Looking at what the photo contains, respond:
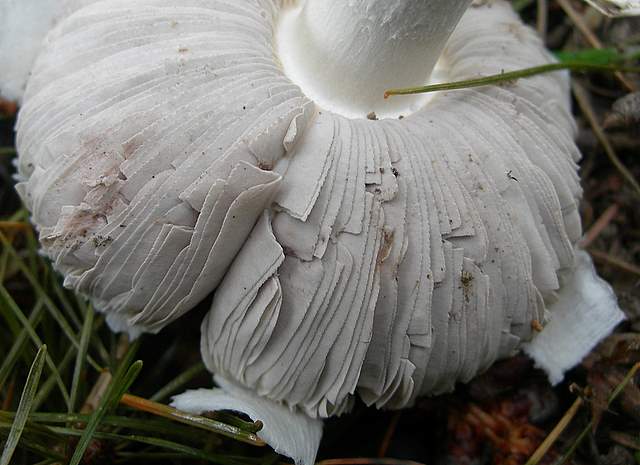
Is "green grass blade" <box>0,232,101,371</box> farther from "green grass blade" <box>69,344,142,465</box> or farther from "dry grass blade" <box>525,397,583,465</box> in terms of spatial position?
"dry grass blade" <box>525,397,583,465</box>

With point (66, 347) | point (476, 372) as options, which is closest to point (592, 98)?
point (476, 372)

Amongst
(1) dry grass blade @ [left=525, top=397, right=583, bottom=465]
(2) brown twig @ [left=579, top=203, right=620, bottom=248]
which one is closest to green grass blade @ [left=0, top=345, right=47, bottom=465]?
(1) dry grass blade @ [left=525, top=397, right=583, bottom=465]

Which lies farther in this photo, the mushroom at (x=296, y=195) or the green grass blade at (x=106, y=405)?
the green grass blade at (x=106, y=405)

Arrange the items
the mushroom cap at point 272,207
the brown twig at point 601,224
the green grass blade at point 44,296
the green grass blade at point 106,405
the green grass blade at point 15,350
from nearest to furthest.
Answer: the mushroom cap at point 272,207
the green grass blade at point 106,405
the green grass blade at point 15,350
the green grass blade at point 44,296
the brown twig at point 601,224

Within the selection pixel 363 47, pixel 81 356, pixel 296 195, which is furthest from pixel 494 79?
pixel 81 356

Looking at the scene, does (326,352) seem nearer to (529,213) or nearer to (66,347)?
(529,213)

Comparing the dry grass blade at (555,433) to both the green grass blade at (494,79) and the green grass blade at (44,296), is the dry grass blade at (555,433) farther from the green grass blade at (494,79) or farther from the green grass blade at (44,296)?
the green grass blade at (44,296)

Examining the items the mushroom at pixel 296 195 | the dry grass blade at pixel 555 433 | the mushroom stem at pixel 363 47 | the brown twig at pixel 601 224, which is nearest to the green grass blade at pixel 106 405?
the mushroom at pixel 296 195

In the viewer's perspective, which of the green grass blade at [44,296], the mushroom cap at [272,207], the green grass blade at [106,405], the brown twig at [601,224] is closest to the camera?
the mushroom cap at [272,207]

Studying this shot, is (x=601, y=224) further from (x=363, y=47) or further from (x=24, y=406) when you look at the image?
(x=24, y=406)
